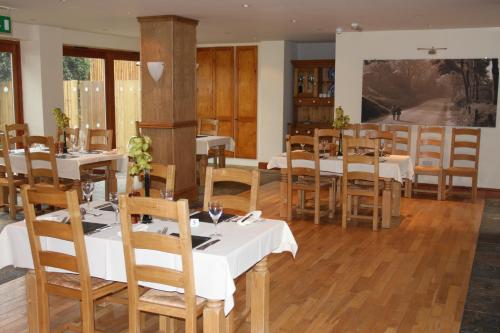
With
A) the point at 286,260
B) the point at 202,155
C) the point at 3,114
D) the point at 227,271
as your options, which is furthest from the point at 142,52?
the point at 227,271

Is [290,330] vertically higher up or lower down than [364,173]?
lower down

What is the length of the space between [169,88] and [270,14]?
1.73m

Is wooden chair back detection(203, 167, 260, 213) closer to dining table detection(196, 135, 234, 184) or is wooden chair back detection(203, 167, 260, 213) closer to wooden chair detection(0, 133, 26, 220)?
wooden chair detection(0, 133, 26, 220)

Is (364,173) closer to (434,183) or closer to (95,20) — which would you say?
(434,183)

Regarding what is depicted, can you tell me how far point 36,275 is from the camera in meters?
3.45

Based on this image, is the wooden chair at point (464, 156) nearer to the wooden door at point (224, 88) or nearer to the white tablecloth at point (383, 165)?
the white tablecloth at point (383, 165)

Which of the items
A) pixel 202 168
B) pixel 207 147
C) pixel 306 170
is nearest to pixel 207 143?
pixel 207 147

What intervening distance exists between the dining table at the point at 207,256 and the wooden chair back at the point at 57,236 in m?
0.10

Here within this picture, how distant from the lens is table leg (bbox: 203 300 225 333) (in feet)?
10.1

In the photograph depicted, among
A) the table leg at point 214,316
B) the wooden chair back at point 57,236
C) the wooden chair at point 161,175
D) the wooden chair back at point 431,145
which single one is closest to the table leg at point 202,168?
the wooden chair back at point 431,145

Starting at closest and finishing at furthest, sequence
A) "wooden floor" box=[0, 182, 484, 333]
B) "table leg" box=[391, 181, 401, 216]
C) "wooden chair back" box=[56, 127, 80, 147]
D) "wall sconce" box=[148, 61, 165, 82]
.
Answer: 1. "wooden floor" box=[0, 182, 484, 333]
2. "table leg" box=[391, 181, 401, 216]
3. "wall sconce" box=[148, 61, 165, 82]
4. "wooden chair back" box=[56, 127, 80, 147]

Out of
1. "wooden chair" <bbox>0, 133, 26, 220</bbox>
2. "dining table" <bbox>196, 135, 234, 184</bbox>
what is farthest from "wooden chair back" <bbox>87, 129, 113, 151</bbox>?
"dining table" <bbox>196, 135, 234, 184</bbox>

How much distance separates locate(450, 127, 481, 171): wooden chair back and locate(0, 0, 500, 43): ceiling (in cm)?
166

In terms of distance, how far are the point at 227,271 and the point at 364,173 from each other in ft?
12.8
